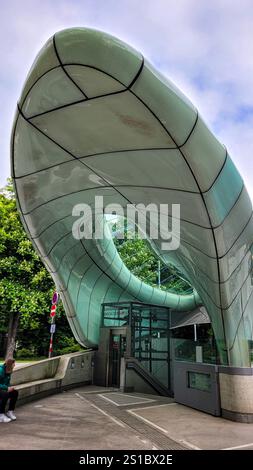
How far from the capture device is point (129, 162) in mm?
6812

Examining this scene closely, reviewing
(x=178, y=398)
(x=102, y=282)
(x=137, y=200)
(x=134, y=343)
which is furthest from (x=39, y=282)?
(x=137, y=200)

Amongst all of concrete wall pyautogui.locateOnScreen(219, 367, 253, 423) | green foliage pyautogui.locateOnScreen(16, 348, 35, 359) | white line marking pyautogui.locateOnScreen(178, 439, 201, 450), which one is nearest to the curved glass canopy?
concrete wall pyautogui.locateOnScreen(219, 367, 253, 423)

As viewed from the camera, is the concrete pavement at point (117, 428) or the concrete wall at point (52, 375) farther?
the concrete wall at point (52, 375)

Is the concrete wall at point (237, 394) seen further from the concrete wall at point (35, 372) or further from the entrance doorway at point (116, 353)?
the entrance doorway at point (116, 353)

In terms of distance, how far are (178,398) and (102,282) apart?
24.2 ft

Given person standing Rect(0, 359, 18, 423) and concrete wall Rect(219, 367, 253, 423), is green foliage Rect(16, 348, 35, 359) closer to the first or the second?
person standing Rect(0, 359, 18, 423)

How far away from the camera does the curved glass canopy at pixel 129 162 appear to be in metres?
5.01

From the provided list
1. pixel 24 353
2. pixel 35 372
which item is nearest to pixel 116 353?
pixel 35 372

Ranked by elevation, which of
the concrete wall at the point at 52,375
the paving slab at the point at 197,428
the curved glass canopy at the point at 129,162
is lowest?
the paving slab at the point at 197,428

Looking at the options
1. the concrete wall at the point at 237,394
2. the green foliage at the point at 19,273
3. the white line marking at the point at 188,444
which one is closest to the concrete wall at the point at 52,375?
the white line marking at the point at 188,444

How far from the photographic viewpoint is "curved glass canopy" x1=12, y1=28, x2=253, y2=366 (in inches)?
197

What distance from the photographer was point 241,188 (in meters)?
7.13

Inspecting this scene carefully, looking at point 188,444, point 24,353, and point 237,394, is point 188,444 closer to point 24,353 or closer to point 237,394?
point 237,394
